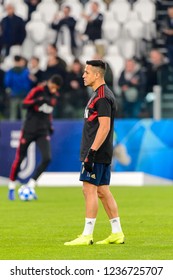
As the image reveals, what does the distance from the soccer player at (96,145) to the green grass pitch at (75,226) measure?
51 centimetres

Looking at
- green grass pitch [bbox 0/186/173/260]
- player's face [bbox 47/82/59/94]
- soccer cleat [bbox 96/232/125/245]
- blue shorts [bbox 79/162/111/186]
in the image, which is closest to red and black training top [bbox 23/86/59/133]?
player's face [bbox 47/82/59/94]

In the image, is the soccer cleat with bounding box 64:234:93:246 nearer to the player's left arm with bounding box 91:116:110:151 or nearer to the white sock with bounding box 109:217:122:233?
the white sock with bounding box 109:217:122:233

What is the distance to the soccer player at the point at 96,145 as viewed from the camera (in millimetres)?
12742

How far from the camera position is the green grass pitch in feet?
39.0

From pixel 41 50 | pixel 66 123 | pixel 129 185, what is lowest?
pixel 129 185

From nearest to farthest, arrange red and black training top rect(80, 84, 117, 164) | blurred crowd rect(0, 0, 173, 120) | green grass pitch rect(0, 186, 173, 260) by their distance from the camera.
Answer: green grass pitch rect(0, 186, 173, 260) < red and black training top rect(80, 84, 117, 164) < blurred crowd rect(0, 0, 173, 120)

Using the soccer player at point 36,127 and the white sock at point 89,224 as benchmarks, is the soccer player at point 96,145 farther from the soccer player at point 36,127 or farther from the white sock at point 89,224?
the soccer player at point 36,127

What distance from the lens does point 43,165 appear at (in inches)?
878

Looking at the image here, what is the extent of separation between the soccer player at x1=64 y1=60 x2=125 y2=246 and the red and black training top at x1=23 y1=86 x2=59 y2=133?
877 centimetres

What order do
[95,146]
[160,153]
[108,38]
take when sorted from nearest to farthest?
[95,146] < [160,153] < [108,38]

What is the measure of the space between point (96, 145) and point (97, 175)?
0.45 meters
